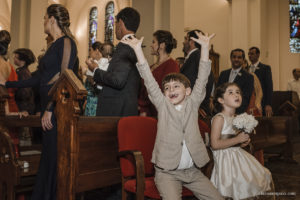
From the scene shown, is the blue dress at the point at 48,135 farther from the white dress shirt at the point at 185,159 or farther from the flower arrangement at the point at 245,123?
the flower arrangement at the point at 245,123

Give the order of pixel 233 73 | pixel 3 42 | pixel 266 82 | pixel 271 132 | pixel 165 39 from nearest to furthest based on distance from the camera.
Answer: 1. pixel 3 42
2. pixel 165 39
3. pixel 271 132
4. pixel 233 73
5. pixel 266 82

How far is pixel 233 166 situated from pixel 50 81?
163cm

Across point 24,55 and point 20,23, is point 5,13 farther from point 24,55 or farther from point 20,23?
point 24,55

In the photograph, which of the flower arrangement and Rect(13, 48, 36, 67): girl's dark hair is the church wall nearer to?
Rect(13, 48, 36, 67): girl's dark hair

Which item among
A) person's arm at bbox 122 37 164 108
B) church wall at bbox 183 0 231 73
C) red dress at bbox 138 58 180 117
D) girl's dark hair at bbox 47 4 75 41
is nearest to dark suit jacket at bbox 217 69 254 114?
red dress at bbox 138 58 180 117

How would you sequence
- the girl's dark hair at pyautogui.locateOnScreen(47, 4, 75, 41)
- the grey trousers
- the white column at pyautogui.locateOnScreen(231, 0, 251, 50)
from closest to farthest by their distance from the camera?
the grey trousers
the girl's dark hair at pyautogui.locateOnScreen(47, 4, 75, 41)
the white column at pyautogui.locateOnScreen(231, 0, 251, 50)

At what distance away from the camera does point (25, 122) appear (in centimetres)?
283

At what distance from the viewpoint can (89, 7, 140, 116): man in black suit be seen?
2.56m

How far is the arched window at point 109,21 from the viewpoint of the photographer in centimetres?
1562

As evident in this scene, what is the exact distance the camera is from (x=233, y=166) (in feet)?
8.02

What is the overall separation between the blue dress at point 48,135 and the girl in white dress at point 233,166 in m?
1.28

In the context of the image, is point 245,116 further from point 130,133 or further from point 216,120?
point 130,133

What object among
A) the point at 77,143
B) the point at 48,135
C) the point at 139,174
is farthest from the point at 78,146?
the point at 139,174

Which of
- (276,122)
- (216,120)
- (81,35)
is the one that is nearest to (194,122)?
(216,120)
